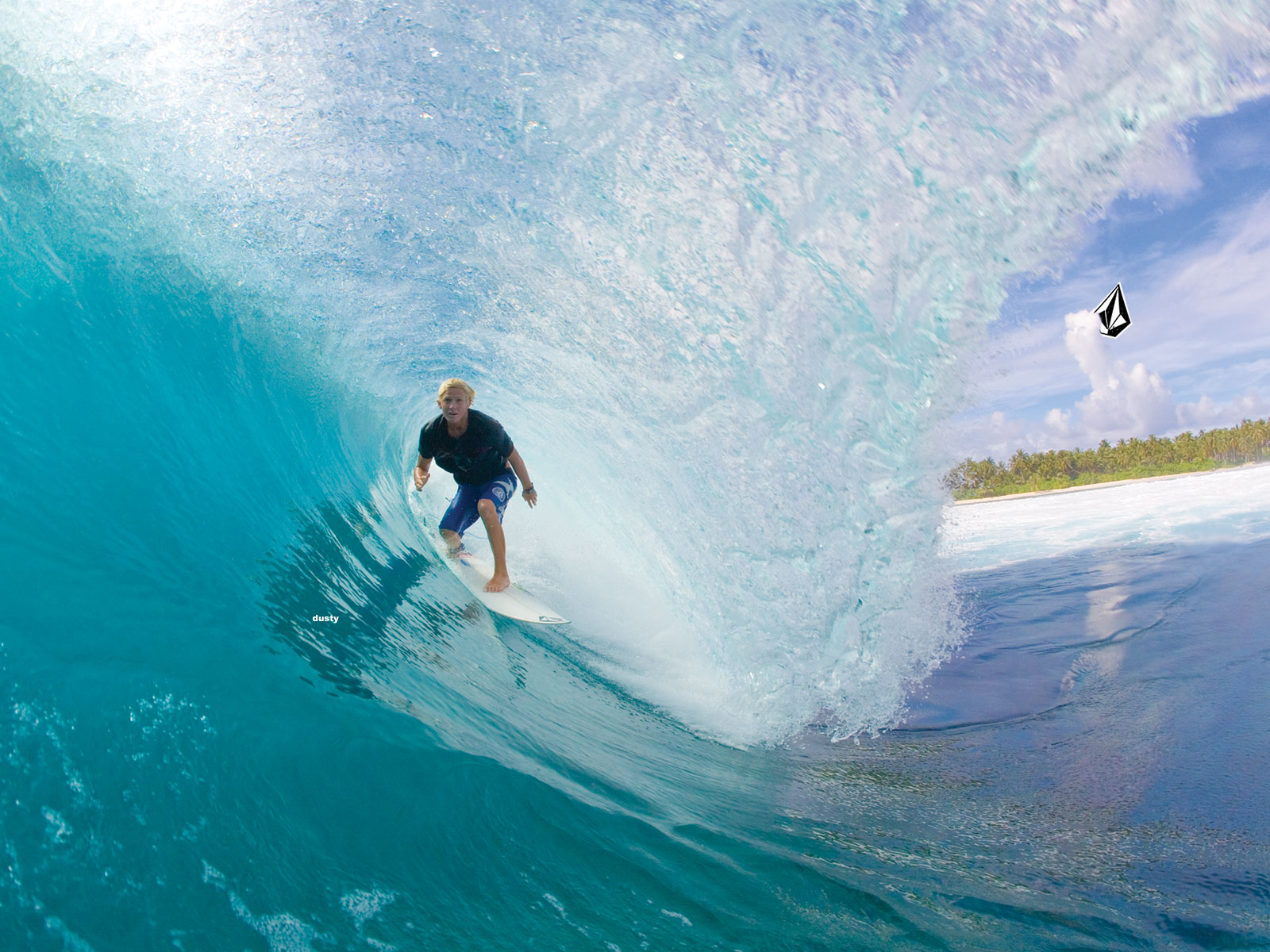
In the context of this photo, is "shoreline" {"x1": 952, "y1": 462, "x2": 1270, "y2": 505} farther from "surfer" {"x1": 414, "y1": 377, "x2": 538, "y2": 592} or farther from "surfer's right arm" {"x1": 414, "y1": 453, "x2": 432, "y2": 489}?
"surfer's right arm" {"x1": 414, "y1": 453, "x2": 432, "y2": 489}

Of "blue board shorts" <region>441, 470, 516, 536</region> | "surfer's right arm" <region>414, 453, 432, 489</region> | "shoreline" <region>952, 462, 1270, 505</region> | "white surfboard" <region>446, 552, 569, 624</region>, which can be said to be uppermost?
"surfer's right arm" <region>414, 453, 432, 489</region>

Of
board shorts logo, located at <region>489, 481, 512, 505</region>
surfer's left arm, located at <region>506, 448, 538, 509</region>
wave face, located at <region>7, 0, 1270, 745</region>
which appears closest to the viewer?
wave face, located at <region>7, 0, 1270, 745</region>

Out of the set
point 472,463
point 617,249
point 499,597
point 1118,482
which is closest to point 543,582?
point 499,597

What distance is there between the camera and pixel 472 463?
16.3 feet

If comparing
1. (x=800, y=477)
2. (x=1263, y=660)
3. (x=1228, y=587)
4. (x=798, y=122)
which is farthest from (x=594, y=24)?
(x=1228, y=587)

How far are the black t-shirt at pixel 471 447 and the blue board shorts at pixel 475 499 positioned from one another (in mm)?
84

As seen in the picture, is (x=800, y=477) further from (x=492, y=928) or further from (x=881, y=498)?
(x=492, y=928)

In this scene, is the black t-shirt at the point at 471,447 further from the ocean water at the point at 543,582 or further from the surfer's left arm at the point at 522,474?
the ocean water at the point at 543,582

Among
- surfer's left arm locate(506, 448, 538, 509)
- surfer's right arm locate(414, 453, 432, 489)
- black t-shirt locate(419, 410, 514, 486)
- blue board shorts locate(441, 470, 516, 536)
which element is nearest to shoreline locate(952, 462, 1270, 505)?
surfer's left arm locate(506, 448, 538, 509)

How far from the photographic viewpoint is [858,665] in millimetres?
4695

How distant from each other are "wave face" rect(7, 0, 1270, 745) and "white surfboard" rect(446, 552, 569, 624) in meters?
0.44

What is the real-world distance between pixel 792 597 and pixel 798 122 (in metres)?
2.82

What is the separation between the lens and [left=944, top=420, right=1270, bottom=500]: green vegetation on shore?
78562mm

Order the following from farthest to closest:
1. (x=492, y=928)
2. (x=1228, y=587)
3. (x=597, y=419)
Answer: (x=1228, y=587), (x=597, y=419), (x=492, y=928)
